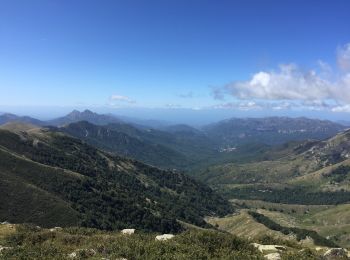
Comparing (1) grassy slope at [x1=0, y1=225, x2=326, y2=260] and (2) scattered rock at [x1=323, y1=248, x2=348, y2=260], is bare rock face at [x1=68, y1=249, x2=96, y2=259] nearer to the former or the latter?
(1) grassy slope at [x1=0, y1=225, x2=326, y2=260]

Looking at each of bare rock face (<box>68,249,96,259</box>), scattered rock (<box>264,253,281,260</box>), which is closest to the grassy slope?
bare rock face (<box>68,249,96,259</box>)

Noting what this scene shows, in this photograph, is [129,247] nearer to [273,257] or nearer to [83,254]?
[83,254]

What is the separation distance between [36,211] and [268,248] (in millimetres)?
112417

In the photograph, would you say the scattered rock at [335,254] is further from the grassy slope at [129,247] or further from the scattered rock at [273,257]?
the scattered rock at [273,257]

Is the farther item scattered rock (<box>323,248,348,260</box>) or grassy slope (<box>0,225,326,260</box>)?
scattered rock (<box>323,248,348,260</box>)

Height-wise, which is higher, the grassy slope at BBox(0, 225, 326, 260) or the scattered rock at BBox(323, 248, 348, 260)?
the grassy slope at BBox(0, 225, 326, 260)

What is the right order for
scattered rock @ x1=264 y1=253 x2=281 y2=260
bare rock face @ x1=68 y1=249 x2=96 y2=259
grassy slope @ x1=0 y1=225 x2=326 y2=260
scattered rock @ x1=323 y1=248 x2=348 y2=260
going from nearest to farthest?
bare rock face @ x1=68 y1=249 x2=96 y2=259 < grassy slope @ x1=0 y1=225 x2=326 y2=260 < scattered rock @ x1=264 y1=253 x2=281 y2=260 < scattered rock @ x1=323 y1=248 x2=348 y2=260

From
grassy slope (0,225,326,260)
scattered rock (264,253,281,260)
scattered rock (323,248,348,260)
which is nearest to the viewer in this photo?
grassy slope (0,225,326,260)

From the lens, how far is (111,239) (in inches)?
Answer: 2205

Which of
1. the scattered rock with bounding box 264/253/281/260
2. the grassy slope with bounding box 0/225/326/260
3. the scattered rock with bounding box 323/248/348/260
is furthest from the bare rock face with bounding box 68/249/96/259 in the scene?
the scattered rock with bounding box 323/248/348/260

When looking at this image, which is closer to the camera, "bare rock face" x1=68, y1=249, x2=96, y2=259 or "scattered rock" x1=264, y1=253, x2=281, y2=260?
"bare rock face" x1=68, y1=249, x2=96, y2=259

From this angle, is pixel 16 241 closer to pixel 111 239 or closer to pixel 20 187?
pixel 111 239

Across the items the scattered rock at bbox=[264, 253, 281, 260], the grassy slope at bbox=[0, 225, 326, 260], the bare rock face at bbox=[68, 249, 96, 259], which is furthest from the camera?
the scattered rock at bbox=[264, 253, 281, 260]

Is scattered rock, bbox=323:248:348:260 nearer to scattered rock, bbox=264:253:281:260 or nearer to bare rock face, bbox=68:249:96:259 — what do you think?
scattered rock, bbox=264:253:281:260
